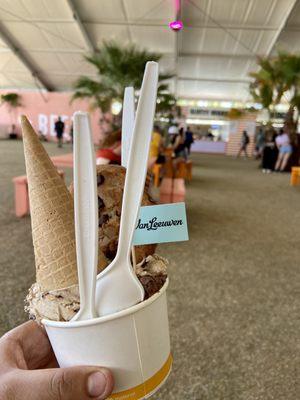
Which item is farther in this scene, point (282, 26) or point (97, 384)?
point (282, 26)

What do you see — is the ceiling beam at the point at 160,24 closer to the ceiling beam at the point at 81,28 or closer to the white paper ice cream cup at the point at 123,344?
the ceiling beam at the point at 81,28

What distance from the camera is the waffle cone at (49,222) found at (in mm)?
621

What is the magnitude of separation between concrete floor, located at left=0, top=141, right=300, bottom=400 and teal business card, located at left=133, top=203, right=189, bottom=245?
1173 millimetres

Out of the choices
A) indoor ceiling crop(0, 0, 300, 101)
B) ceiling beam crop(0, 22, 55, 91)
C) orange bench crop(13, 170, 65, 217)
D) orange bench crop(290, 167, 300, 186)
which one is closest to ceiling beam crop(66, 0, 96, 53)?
indoor ceiling crop(0, 0, 300, 101)

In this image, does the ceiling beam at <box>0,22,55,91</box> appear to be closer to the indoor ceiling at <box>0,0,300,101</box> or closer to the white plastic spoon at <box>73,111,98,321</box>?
the indoor ceiling at <box>0,0,300,101</box>

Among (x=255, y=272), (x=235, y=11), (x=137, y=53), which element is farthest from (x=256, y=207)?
(x=235, y=11)

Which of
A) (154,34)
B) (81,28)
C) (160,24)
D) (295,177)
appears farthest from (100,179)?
(154,34)

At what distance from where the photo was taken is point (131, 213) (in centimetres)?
57

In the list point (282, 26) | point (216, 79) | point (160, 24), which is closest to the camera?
point (282, 26)

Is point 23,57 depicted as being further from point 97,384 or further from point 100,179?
point 97,384

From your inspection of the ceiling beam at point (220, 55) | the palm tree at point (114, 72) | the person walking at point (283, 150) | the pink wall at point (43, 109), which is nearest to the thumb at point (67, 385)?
the palm tree at point (114, 72)

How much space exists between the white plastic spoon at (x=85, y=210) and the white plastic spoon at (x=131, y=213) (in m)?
0.03

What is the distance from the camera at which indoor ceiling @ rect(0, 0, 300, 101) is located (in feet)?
39.9

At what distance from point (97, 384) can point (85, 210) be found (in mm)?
296
